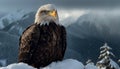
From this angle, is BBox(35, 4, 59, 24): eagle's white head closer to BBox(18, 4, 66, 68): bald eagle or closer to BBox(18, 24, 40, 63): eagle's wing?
BBox(18, 4, 66, 68): bald eagle

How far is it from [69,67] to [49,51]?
4.07 feet

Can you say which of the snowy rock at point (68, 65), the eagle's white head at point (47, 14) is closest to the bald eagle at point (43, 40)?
the eagle's white head at point (47, 14)

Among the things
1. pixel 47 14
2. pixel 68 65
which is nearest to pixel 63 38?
pixel 47 14

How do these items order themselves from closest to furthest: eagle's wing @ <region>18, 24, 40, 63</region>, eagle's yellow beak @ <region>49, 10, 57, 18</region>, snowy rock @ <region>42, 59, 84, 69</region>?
snowy rock @ <region>42, 59, 84, 69</region>
eagle's yellow beak @ <region>49, 10, 57, 18</region>
eagle's wing @ <region>18, 24, 40, 63</region>

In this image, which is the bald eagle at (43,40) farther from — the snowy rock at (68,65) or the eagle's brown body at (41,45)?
the snowy rock at (68,65)

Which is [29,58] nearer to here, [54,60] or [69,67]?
[54,60]

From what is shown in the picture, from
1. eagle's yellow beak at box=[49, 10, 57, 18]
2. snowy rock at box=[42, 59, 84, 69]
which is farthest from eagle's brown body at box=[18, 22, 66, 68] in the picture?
snowy rock at box=[42, 59, 84, 69]

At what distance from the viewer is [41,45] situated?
9672 mm

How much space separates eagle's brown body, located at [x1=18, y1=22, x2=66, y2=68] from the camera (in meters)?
9.61

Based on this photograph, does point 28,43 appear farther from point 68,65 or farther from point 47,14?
point 68,65

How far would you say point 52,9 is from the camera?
375 inches

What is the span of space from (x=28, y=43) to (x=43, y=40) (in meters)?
0.38

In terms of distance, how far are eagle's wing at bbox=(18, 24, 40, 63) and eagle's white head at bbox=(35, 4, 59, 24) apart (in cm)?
16

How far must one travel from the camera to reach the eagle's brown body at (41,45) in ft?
31.5
